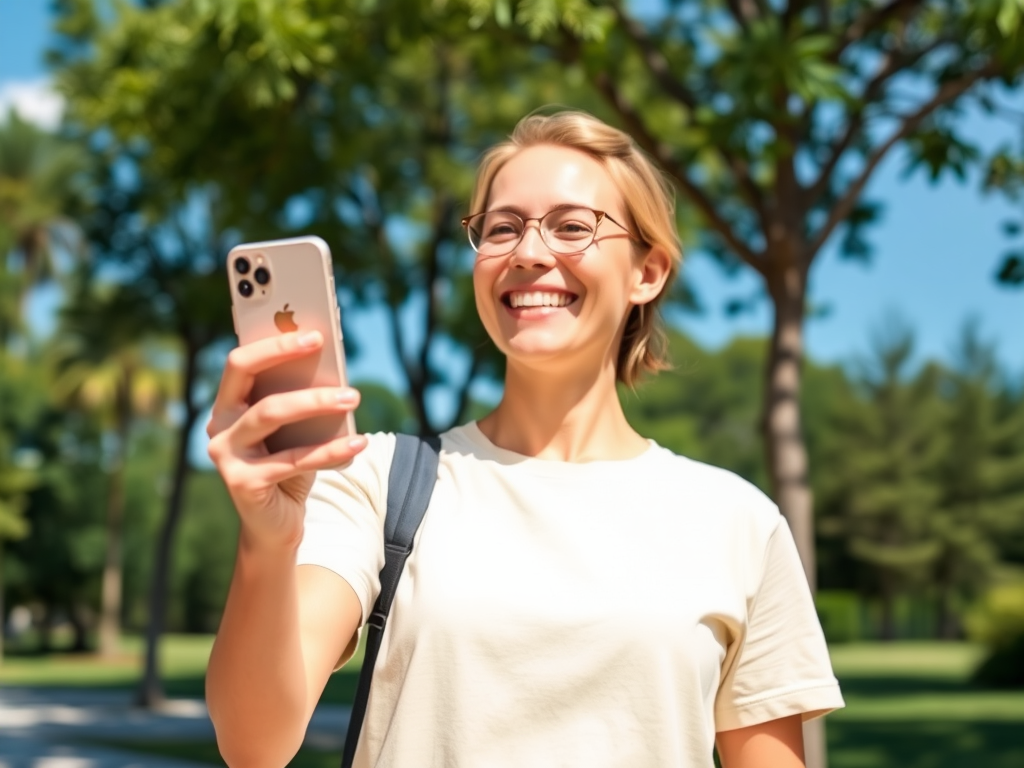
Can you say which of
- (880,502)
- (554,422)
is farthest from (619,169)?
(880,502)

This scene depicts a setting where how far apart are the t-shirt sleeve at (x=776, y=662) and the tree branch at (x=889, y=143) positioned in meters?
5.50

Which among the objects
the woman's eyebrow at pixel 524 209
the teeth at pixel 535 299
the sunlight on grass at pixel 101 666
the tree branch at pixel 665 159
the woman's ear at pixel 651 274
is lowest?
the sunlight on grass at pixel 101 666

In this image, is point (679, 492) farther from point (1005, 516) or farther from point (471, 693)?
point (1005, 516)

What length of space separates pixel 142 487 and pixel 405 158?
3927 centimetres

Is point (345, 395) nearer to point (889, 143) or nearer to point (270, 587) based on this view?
point (270, 587)

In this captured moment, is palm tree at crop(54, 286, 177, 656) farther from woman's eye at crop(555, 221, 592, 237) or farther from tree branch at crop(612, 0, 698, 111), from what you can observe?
woman's eye at crop(555, 221, 592, 237)

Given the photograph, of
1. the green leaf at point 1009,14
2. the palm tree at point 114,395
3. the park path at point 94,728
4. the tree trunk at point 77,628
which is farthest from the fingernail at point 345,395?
the tree trunk at point 77,628

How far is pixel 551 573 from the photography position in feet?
6.83

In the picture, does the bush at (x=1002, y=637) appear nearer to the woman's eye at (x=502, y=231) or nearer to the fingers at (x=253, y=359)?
the woman's eye at (x=502, y=231)

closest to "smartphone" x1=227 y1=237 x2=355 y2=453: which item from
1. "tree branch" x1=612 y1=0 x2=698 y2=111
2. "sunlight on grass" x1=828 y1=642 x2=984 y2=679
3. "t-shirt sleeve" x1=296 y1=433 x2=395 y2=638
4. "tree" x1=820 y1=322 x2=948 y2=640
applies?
"t-shirt sleeve" x1=296 y1=433 x2=395 y2=638

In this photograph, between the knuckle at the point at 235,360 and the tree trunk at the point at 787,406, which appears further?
the tree trunk at the point at 787,406

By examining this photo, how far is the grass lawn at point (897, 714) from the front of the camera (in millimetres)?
13516

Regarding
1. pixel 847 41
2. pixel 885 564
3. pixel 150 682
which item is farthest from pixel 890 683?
pixel 885 564

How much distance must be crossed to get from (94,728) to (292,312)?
1773cm
